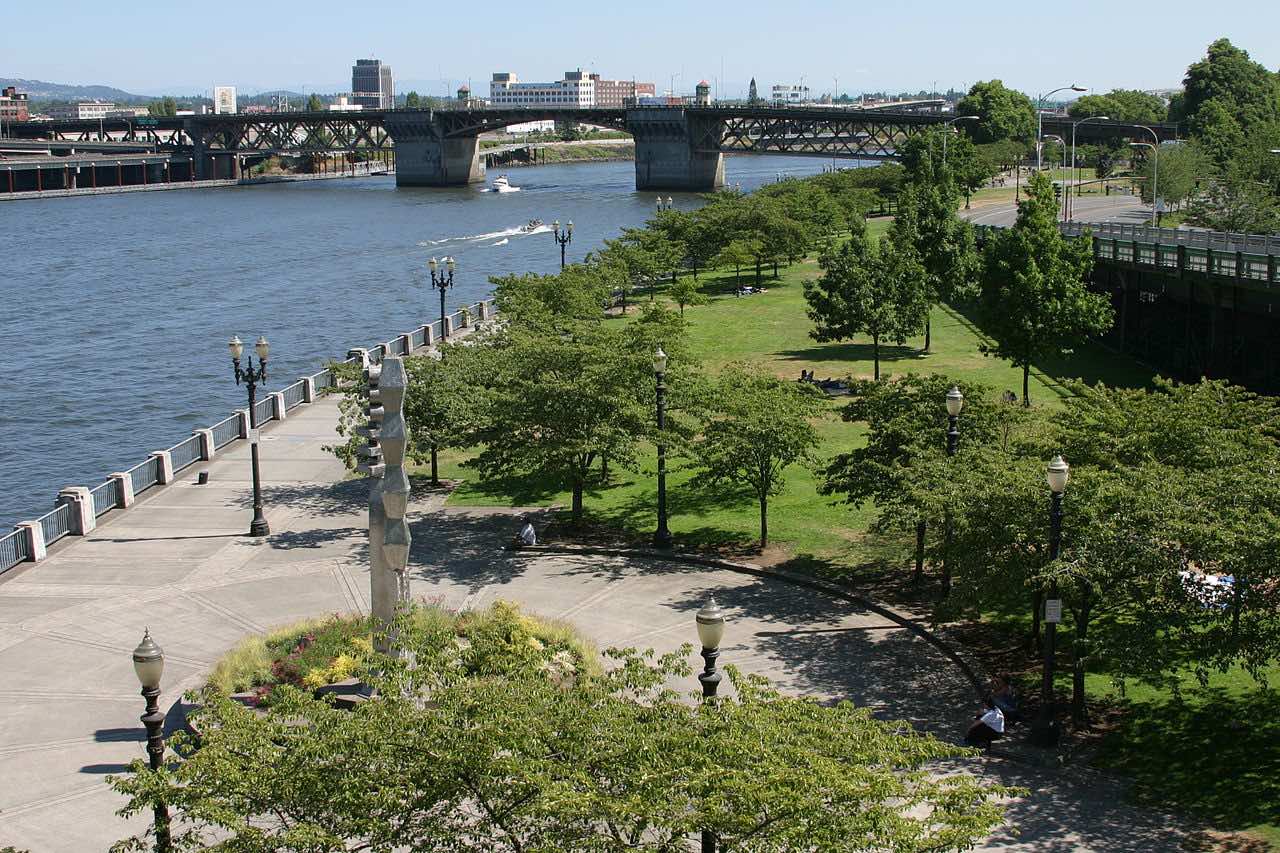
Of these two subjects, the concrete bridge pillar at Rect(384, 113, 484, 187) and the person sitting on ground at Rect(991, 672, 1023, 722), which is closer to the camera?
the person sitting on ground at Rect(991, 672, 1023, 722)

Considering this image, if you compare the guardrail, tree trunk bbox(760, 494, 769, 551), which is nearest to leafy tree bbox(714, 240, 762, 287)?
the guardrail

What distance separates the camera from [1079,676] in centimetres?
2111

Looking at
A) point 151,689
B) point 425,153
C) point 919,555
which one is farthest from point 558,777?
point 425,153

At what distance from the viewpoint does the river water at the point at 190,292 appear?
57469mm

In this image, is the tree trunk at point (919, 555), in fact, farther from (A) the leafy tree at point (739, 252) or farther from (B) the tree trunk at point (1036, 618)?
(A) the leafy tree at point (739, 252)

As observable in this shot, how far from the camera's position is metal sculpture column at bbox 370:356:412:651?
21.3 m

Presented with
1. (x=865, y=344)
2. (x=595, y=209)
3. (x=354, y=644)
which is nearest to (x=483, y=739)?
(x=354, y=644)

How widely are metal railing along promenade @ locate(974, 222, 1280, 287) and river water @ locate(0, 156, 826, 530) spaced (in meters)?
36.6

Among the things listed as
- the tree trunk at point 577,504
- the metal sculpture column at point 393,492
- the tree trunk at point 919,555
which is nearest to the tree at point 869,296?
the tree trunk at point 577,504

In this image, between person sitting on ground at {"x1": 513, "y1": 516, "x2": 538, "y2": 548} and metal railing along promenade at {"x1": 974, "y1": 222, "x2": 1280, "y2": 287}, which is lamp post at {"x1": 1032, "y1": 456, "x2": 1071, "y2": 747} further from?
metal railing along promenade at {"x1": 974, "y1": 222, "x2": 1280, "y2": 287}

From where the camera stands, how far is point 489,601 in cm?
2778

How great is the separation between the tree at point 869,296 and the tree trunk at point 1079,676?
3156 centimetres

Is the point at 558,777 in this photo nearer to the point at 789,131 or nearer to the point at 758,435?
the point at 758,435

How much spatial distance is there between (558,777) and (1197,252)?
42646 millimetres
